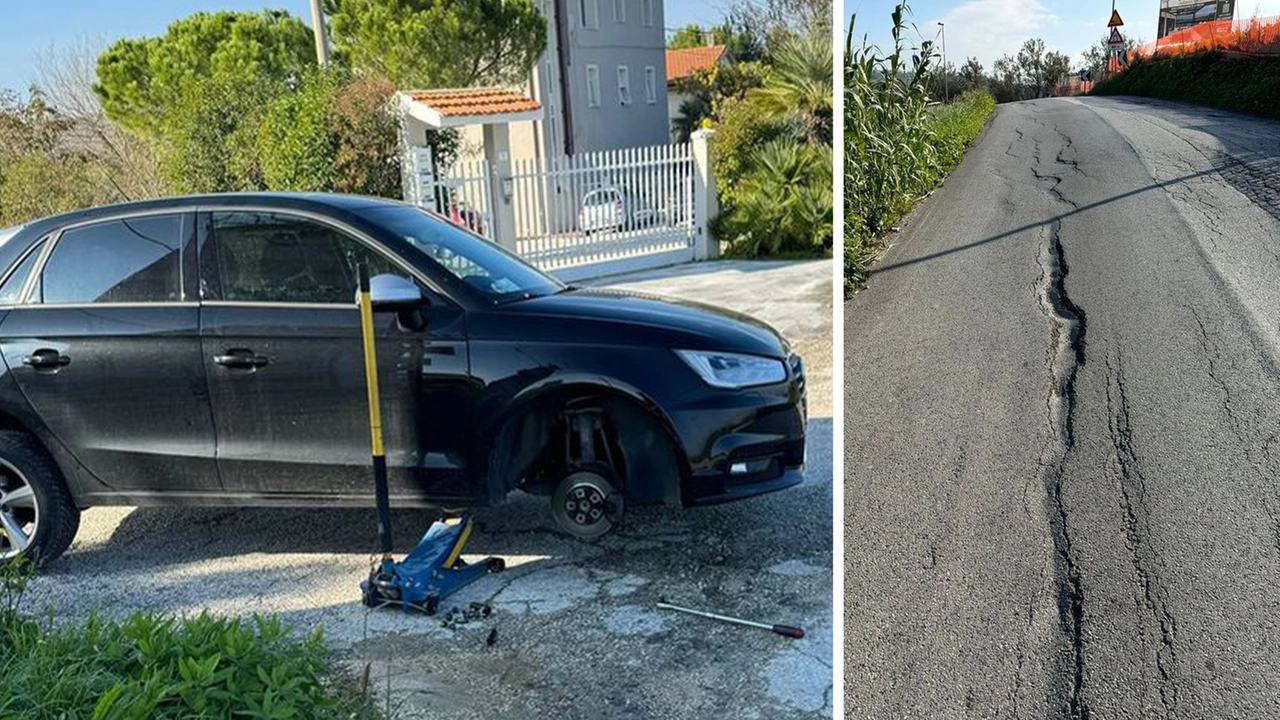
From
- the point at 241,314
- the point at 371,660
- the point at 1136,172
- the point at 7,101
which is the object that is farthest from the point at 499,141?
the point at 1136,172

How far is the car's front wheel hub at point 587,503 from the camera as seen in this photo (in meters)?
2.73

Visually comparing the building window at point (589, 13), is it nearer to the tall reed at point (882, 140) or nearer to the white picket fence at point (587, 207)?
the white picket fence at point (587, 207)

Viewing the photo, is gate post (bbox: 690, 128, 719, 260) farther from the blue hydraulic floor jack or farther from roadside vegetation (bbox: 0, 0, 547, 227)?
the blue hydraulic floor jack

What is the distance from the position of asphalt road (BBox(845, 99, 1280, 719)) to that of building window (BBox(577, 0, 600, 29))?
6410mm

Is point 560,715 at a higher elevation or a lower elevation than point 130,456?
lower

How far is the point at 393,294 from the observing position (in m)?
2.53

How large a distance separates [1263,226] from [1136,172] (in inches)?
9.8

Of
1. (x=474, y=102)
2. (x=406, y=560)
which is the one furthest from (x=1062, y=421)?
(x=474, y=102)

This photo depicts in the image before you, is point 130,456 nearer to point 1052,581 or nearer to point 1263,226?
point 1052,581

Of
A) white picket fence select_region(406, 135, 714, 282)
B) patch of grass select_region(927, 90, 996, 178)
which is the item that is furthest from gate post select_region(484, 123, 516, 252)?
patch of grass select_region(927, 90, 996, 178)

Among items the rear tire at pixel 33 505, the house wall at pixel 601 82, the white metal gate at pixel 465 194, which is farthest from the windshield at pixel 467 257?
the house wall at pixel 601 82

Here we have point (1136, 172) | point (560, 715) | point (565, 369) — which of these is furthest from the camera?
point (565, 369)

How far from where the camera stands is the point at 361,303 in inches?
93.7

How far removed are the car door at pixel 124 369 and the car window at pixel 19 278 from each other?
40mm
